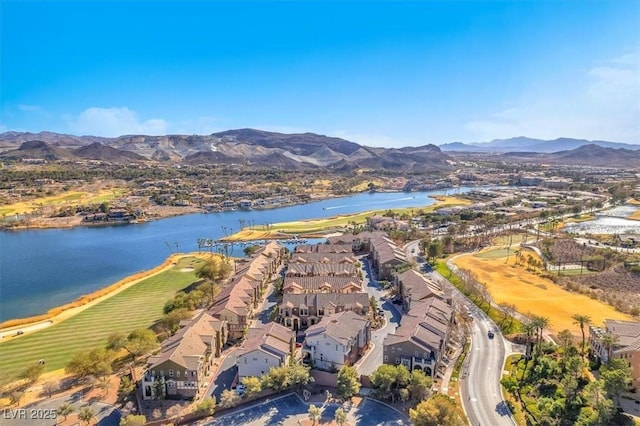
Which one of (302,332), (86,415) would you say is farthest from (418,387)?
(86,415)

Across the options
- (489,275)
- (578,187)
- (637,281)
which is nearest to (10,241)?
(489,275)

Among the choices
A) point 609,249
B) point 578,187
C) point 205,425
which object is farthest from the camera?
point 578,187

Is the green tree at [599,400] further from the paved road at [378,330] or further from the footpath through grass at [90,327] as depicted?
the footpath through grass at [90,327]

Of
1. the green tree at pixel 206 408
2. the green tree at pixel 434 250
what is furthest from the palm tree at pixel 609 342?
the green tree at pixel 434 250

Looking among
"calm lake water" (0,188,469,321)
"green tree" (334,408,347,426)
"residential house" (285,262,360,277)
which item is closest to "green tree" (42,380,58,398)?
"calm lake water" (0,188,469,321)

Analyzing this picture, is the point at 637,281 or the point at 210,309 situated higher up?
the point at 210,309

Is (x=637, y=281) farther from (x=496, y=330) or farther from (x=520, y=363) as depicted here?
(x=520, y=363)

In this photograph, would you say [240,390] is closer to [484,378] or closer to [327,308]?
[327,308]
